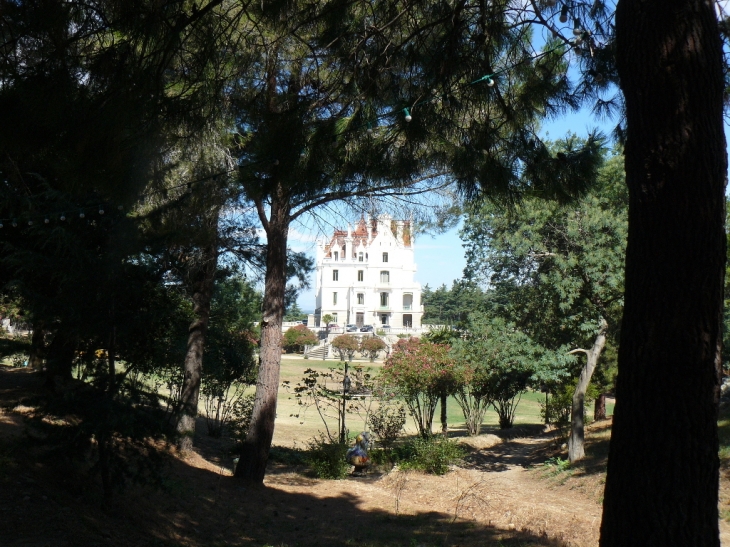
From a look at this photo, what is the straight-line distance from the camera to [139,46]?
17.2 feet

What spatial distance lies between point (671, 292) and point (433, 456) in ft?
30.3

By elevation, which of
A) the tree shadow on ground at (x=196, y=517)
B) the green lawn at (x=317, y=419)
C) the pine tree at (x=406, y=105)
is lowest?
the green lawn at (x=317, y=419)

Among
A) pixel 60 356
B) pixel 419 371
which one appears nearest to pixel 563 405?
pixel 419 371

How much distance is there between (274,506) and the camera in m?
8.77

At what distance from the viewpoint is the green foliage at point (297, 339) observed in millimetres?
46438

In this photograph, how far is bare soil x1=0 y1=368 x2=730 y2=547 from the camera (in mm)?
5789

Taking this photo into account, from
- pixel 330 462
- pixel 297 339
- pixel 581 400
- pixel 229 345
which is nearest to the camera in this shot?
pixel 330 462

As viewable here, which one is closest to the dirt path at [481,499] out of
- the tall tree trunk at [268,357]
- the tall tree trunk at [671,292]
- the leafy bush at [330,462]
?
the leafy bush at [330,462]

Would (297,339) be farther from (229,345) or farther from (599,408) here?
(229,345)

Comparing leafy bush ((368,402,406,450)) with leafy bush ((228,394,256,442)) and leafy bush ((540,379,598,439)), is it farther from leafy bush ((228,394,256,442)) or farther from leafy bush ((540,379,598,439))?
leafy bush ((540,379,598,439))

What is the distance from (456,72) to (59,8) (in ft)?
10.1

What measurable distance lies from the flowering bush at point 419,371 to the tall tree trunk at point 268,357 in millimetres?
4796

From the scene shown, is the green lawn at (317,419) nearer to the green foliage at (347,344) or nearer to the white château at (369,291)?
the green foliage at (347,344)

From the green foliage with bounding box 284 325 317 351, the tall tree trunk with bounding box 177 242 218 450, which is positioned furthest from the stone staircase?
the tall tree trunk with bounding box 177 242 218 450
